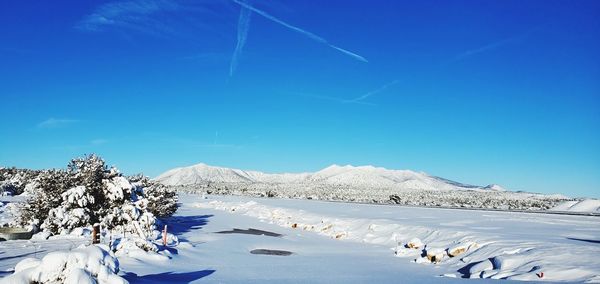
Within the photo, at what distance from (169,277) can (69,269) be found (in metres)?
4.62

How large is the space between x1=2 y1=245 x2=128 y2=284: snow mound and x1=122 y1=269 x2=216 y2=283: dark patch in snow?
8.12ft

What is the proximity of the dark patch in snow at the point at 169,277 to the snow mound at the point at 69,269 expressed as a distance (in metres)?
2.47

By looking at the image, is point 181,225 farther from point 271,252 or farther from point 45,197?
point 271,252

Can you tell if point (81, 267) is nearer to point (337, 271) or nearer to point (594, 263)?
point (337, 271)

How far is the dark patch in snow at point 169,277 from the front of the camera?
11.3m

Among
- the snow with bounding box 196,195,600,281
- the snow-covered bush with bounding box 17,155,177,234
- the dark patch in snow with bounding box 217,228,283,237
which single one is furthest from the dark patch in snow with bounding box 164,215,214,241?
the snow with bounding box 196,195,600,281

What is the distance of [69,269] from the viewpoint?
8242 mm

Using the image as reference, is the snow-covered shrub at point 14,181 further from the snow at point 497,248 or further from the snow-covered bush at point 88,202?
the snow at point 497,248

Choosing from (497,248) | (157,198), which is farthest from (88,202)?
(497,248)

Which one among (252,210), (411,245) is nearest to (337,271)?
(411,245)

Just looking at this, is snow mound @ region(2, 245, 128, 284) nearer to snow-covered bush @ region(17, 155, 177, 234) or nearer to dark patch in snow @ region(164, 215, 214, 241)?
snow-covered bush @ region(17, 155, 177, 234)

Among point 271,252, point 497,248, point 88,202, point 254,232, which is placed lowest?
point 271,252

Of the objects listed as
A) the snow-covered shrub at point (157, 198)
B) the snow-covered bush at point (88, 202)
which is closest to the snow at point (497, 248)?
the snow-covered shrub at point (157, 198)

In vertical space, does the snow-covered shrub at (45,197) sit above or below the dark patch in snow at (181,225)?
above
